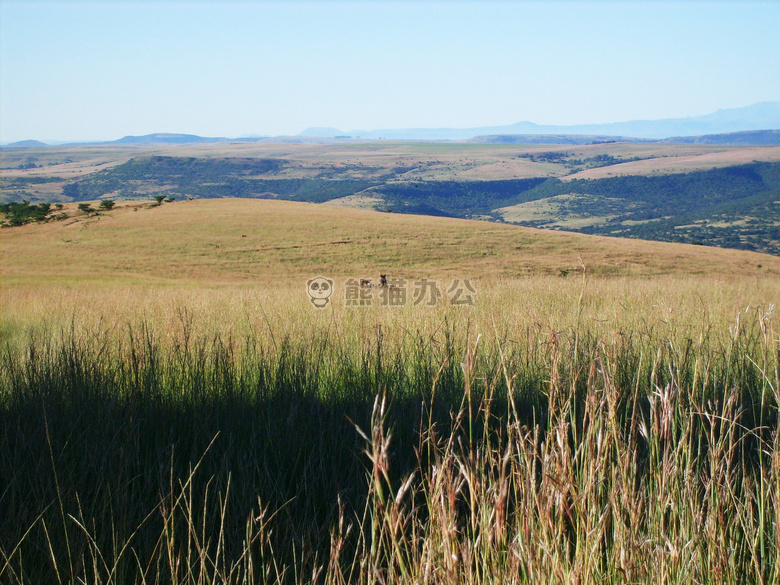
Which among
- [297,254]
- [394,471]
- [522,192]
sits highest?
[394,471]

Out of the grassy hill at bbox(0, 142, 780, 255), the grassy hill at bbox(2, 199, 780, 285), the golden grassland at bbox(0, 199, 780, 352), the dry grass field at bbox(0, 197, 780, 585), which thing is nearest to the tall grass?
the dry grass field at bbox(0, 197, 780, 585)

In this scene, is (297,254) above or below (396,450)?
below

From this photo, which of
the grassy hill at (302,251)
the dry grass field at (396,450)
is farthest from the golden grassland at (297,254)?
the dry grass field at (396,450)

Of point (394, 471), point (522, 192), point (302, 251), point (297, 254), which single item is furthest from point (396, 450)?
point (522, 192)

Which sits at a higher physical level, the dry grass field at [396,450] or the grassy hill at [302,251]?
the dry grass field at [396,450]

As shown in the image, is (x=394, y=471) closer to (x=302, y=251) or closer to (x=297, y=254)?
(x=297, y=254)

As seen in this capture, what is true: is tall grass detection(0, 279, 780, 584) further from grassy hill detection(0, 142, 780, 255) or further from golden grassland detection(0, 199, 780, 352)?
grassy hill detection(0, 142, 780, 255)

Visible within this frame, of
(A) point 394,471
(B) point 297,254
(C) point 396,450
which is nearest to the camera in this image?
(A) point 394,471

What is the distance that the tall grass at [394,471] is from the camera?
146cm

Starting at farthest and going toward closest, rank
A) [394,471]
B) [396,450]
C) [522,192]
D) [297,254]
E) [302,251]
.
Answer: [522,192]
[302,251]
[297,254]
[396,450]
[394,471]

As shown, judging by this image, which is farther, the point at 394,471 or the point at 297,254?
the point at 297,254

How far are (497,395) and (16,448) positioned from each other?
270cm

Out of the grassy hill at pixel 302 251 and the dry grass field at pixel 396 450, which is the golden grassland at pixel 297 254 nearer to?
the grassy hill at pixel 302 251

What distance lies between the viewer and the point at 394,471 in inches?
106
